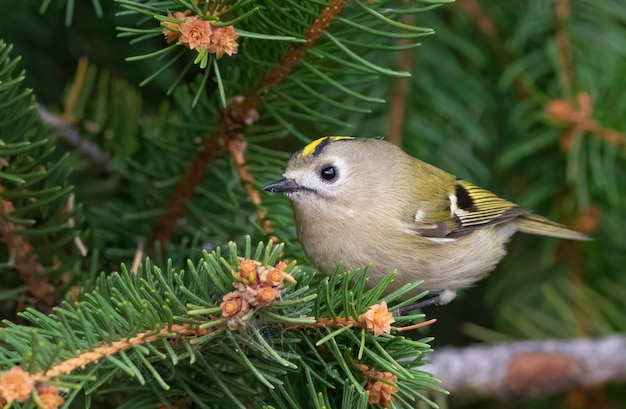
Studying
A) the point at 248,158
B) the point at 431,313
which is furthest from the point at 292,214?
the point at 431,313

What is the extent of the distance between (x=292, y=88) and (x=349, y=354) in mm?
567

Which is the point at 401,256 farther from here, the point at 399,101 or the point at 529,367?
the point at 529,367

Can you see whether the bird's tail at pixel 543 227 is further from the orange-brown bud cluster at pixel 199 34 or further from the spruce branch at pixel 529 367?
the orange-brown bud cluster at pixel 199 34

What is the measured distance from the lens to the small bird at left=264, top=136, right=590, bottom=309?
1.78 metres

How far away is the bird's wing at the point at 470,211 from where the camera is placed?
213 cm

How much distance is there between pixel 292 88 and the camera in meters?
1.51

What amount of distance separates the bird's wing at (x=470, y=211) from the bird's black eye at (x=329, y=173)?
1.03 feet

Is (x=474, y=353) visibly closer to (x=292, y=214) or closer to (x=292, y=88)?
(x=292, y=214)

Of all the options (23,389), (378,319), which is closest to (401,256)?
(378,319)

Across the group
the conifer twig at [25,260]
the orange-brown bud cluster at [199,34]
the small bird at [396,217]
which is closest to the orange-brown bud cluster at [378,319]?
the orange-brown bud cluster at [199,34]

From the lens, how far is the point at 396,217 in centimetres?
194

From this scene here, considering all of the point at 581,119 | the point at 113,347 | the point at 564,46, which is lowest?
the point at 113,347

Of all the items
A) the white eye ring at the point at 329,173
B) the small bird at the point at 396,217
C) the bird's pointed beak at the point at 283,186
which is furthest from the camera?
the white eye ring at the point at 329,173

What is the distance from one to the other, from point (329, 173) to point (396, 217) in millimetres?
200
